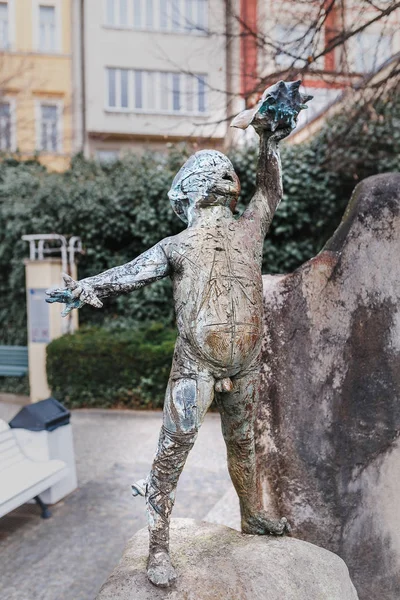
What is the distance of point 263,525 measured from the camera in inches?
92.4


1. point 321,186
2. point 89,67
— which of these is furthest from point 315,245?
point 89,67

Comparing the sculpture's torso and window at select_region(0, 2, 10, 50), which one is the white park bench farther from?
window at select_region(0, 2, 10, 50)

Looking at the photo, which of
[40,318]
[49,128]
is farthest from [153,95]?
[40,318]

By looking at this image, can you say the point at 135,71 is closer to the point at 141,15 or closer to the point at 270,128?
the point at 141,15

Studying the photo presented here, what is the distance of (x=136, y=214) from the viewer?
8945mm

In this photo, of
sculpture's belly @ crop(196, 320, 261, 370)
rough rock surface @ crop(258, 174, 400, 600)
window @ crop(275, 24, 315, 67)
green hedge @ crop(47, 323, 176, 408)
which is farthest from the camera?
green hedge @ crop(47, 323, 176, 408)

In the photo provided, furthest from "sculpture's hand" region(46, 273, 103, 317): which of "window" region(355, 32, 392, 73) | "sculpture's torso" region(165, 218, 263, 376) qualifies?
"window" region(355, 32, 392, 73)

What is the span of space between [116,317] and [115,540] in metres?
5.54

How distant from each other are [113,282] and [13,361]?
7.29m

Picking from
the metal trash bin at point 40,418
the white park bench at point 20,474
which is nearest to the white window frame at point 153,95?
the metal trash bin at point 40,418

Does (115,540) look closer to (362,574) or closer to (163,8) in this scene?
→ (362,574)

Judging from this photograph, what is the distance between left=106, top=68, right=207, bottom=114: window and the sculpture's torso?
15534mm

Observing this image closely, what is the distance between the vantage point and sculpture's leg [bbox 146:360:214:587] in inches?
79.0

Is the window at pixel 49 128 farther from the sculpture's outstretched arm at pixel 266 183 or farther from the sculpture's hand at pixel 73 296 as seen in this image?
the sculpture's hand at pixel 73 296
